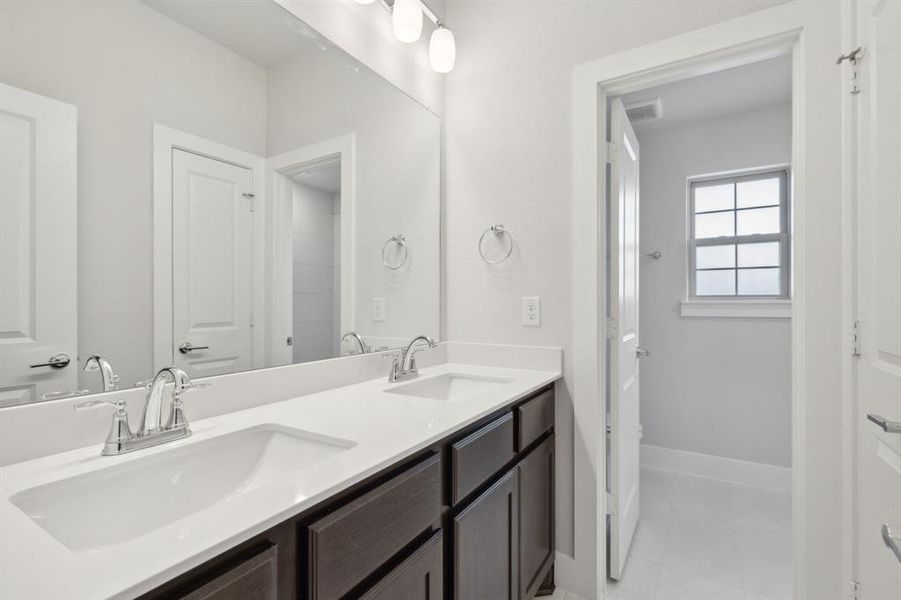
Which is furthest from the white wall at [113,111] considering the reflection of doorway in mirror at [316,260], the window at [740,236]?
the window at [740,236]

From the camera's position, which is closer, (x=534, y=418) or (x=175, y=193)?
(x=175, y=193)

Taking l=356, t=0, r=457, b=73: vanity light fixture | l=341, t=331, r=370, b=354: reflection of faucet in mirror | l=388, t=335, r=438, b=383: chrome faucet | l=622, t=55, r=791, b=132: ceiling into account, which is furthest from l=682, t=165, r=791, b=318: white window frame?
l=341, t=331, r=370, b=354: reflection of faucet in mirror

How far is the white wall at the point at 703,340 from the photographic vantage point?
107 inches

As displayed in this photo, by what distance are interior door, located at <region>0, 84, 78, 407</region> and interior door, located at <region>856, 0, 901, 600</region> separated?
1.70 meters

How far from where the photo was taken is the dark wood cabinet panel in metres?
0.83

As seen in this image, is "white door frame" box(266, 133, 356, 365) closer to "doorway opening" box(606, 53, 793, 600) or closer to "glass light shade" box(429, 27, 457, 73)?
"glass light shade" box(429, 27, 457, 73)

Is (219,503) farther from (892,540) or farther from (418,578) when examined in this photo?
(892,540)

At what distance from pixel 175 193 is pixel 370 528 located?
35.5 inches

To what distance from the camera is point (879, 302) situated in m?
1.06

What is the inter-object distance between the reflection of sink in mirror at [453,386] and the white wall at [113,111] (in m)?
0.88

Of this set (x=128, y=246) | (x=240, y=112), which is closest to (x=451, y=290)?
(x=240, y=112)

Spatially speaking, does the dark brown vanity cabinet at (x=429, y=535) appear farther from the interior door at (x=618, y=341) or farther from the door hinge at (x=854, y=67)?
the door hinge at (x=854, y=67)

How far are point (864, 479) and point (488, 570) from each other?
3.43ft

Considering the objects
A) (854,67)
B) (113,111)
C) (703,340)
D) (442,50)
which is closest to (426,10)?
(442,50)
